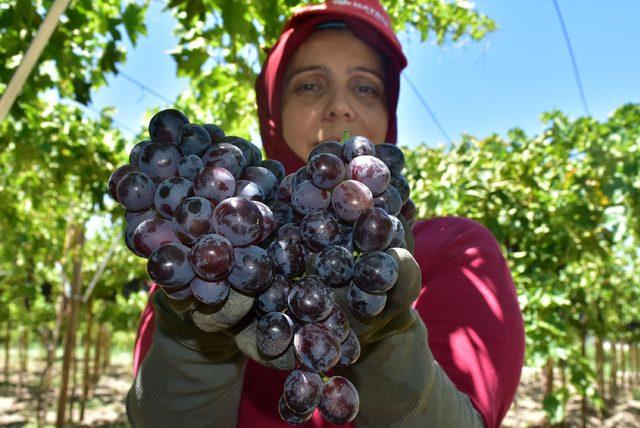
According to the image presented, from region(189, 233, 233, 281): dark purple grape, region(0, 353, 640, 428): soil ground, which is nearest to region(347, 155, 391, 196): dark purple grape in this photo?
region(189, 233, 233, 281): dark purple grape

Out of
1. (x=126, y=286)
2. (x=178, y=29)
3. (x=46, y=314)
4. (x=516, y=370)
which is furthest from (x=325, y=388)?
(x=46, y=314)

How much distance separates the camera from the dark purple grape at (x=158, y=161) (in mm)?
752

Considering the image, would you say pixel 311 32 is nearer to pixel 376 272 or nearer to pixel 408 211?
pixel 408 211

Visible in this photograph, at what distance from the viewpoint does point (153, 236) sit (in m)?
0.72

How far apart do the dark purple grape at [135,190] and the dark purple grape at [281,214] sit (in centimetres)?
18

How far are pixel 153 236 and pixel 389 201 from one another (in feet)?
1.17

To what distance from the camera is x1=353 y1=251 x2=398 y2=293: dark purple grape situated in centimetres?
68

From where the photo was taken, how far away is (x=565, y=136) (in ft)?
19.0

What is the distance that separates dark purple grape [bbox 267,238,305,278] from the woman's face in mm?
710

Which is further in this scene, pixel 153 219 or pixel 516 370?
pixel 516 370

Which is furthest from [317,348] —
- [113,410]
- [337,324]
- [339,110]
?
[113,410]

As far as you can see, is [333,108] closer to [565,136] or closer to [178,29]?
[178,29]

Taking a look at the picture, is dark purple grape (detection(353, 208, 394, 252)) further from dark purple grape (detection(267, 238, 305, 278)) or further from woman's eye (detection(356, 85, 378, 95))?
woman's eye (detection(356, 85, 378, 95))

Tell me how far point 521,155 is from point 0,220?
19.2 ft
